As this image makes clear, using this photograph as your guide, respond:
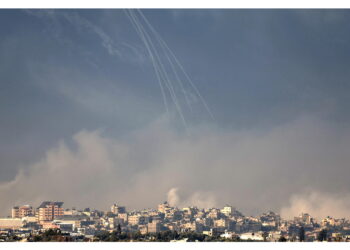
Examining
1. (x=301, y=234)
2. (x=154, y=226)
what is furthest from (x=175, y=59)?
(x=301, y=234)

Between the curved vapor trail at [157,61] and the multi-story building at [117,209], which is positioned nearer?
the curved vapor trail at [157,61]

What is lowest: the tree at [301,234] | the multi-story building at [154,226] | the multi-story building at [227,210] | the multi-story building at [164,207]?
the tree at [301,234]

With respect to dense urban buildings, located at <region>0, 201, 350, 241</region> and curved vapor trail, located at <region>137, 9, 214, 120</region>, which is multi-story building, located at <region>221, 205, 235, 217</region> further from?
curved vapor trail, located at <region>137, 9, 214, 120</region>

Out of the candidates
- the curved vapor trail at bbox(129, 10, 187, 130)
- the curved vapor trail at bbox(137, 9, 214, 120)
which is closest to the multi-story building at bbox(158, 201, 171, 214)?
the curved vapor trail at bbox(129, 10, 187, 130)

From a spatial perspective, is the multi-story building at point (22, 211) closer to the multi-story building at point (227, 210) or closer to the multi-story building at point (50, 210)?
the multi-story building at point (50, 210)

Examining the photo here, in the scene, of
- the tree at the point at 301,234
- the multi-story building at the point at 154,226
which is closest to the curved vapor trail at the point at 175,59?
the multi-story building at the point at 154,226

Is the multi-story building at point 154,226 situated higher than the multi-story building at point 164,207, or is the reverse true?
the multi-story building at point 164,207

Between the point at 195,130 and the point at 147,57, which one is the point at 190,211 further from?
the point at 147,57

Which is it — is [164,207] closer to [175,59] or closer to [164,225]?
[164,225]
